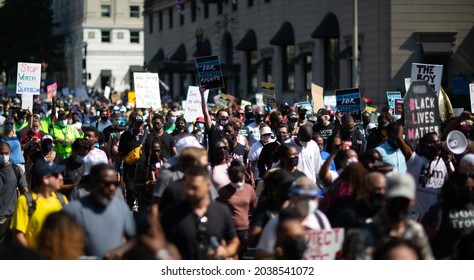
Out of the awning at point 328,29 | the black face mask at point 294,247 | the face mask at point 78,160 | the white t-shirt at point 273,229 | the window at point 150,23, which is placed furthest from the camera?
the window at point 150,23

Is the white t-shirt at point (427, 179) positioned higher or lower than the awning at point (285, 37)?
lower

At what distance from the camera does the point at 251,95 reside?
57.9 metres

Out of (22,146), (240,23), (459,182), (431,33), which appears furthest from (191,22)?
(459,182)

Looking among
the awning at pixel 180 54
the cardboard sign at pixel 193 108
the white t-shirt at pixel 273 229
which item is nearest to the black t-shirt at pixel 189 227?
the white t-shirt at pixel 273 229

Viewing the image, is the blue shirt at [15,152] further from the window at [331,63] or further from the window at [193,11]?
the window at [193,11]

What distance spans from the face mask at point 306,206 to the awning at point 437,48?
33405mm

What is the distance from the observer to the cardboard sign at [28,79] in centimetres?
2383

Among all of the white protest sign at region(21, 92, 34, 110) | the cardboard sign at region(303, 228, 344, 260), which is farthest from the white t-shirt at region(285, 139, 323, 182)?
the white protest sign at region(21, 92, 34, 110)

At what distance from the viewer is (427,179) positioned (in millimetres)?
11836

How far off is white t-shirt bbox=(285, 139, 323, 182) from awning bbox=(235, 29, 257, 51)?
42941 mm

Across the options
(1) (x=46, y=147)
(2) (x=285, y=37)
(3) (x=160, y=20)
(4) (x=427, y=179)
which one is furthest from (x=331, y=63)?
(4) (x=427, y=179)

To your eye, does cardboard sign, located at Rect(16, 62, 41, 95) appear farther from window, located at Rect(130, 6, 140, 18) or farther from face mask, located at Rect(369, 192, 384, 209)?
window, located at Rect(130, 6, 140, 18)

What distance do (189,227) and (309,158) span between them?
542 cm
